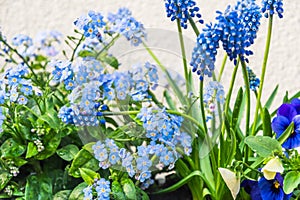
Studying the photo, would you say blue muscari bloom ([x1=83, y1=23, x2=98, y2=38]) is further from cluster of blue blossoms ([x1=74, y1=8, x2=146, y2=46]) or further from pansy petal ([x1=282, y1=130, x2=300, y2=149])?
pansy petal ([x1=282, y1=130, x2=300, y2=149])

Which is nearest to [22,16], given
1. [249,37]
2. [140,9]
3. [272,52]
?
[140,9]

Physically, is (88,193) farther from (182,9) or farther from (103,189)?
(182,9)

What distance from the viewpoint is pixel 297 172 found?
1043mm

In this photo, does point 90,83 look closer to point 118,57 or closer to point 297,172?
point 118,57

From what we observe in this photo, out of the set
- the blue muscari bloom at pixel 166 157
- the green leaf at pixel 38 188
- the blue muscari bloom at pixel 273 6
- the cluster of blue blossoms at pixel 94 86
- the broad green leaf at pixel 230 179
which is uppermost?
the blue muscari bloom at pixel 273 6

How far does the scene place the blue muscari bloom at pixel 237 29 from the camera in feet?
3.17

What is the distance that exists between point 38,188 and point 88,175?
0.13 metres

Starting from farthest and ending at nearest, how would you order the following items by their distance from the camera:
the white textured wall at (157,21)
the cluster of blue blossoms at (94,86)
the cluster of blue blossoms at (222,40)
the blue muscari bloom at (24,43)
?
the white textured wall at (157,21) < the blue muscari bloom at (24,43) < the cluster of blue blossoms at (94,86) < the cluster of blue blossoms at (222,40)

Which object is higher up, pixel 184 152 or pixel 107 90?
pixel 107 90

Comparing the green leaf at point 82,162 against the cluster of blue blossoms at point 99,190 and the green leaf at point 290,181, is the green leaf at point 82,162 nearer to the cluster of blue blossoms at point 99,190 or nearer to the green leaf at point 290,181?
the cluster of blue blossoms at point 99,190

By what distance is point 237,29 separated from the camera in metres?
0.98

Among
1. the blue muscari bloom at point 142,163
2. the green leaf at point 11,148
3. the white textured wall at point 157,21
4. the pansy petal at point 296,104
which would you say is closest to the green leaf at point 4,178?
the green leaf at point 11,148

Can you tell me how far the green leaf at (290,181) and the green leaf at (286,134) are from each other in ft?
0.20

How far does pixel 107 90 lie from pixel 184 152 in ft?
0.56
